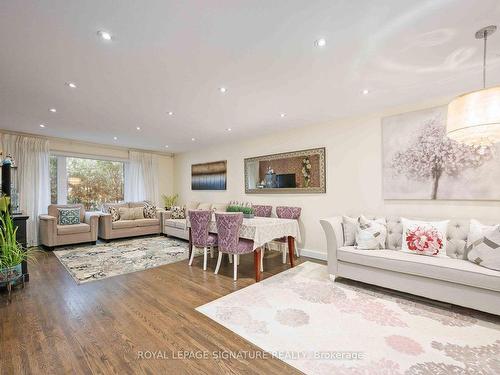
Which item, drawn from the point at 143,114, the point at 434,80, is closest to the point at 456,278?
the point at 434,80

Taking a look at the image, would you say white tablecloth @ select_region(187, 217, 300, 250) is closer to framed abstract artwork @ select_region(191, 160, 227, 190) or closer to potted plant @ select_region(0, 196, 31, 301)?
potted plant @ select_region(0, 196, 31, 301)

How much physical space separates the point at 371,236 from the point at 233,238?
183 centimetres

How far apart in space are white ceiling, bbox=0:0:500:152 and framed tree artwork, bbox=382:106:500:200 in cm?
35

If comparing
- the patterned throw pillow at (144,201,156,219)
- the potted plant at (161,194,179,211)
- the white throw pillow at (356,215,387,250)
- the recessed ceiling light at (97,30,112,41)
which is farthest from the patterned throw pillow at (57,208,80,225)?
the white throw pillow at (356,215,387,250)

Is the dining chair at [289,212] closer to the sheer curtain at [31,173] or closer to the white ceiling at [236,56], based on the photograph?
the white ceiling at [236,56]

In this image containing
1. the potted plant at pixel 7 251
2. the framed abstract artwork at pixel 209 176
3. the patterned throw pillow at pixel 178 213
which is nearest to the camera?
the potted plant at pixel 7 251

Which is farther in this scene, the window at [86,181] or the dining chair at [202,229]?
the window at [86,181]

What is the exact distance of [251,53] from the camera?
221 centimetres

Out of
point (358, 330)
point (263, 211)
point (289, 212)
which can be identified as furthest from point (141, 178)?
point (358, 330)

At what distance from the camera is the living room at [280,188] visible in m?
1.77

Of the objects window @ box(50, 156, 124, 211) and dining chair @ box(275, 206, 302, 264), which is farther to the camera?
window @ box(50, 156, 124, 211)

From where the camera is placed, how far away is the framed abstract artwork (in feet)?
20.5

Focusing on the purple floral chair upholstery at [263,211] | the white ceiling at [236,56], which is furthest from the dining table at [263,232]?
the white ceiling at [236,56]

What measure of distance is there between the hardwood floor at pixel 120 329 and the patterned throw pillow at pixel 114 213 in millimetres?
2420
